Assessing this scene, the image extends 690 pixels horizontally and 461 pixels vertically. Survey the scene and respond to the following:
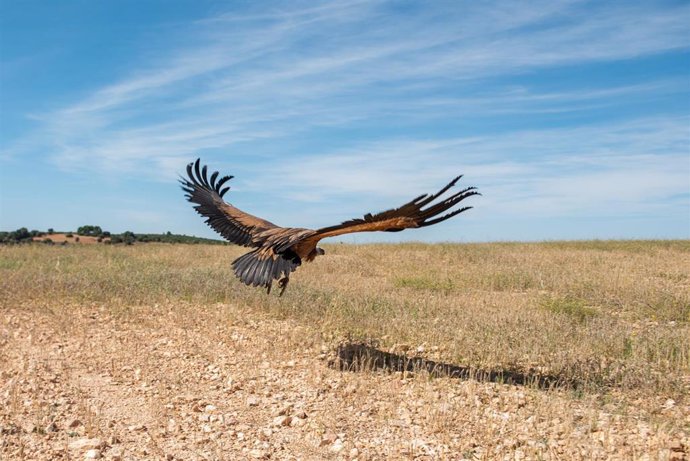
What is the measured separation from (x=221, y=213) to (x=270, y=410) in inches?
163

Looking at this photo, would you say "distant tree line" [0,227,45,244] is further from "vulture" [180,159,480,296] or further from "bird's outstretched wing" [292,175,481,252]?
"bird's outstretched wing" [292,175,481,252]

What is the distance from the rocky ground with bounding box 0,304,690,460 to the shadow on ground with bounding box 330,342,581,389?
7.3 inches

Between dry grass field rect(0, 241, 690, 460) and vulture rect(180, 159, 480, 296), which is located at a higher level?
vulture rect(180, 159, 480, 296)

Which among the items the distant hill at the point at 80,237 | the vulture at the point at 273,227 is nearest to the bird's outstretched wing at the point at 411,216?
the vulture at the point at 273,227

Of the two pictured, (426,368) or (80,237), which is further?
(80,237)

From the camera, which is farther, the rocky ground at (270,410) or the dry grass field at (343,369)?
the dry grass field at (343,369)

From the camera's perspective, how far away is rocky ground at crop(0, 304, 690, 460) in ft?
18.1

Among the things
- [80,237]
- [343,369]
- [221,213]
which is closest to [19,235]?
[80,237]

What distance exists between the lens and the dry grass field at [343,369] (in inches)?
224

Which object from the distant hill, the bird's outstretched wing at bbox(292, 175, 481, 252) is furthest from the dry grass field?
the distant hill

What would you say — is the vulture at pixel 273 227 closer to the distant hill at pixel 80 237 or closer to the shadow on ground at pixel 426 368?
the shadow on ground at pixel 426 368

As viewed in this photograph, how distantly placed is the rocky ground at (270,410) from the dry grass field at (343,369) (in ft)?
0.08

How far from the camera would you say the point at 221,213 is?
9844 millimetres

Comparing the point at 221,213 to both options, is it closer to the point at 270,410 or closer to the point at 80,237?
the point at 270,410
